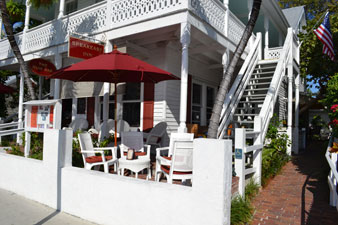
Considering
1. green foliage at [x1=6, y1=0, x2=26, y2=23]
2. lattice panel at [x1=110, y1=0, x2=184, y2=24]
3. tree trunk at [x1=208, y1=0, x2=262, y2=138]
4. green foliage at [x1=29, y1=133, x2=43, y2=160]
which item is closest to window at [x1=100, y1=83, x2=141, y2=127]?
lattice panel at [x1=110, y1=0, x2=184, y2=24]

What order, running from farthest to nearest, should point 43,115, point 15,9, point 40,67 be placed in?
point 15,9 → point 40,67 → point 43,115

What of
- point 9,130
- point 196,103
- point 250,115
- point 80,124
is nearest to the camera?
point 250,115

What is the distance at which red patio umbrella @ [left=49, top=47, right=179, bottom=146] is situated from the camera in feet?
14.7

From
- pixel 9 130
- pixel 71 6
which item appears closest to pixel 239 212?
pixel 9 130

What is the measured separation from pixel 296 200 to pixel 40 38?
1008cm

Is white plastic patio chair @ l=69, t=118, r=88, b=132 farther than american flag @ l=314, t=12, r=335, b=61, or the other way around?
white plastic patio chair @ l=69, t=118, r=88, b=132

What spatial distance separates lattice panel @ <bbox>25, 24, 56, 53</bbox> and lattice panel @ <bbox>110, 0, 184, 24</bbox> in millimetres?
3269

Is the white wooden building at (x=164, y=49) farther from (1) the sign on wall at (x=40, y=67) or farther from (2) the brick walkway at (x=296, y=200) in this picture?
(2) the brick walkway at (x=296, y=200)

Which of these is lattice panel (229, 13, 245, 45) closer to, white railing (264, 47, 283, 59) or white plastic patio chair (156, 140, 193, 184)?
white railing (264, 47, 283, 59)

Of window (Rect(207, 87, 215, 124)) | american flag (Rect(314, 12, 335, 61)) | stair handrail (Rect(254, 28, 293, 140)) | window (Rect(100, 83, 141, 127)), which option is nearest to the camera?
stair handrail (Rect(254, 28, 293, 140))

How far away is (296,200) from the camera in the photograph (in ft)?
14.2

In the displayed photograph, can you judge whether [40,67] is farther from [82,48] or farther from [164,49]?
[164,49]

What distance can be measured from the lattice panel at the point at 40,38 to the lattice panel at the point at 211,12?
5.67m

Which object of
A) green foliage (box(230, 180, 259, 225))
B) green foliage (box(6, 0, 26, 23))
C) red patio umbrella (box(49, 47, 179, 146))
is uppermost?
green foliage (box(6, 0, 26, 23))
